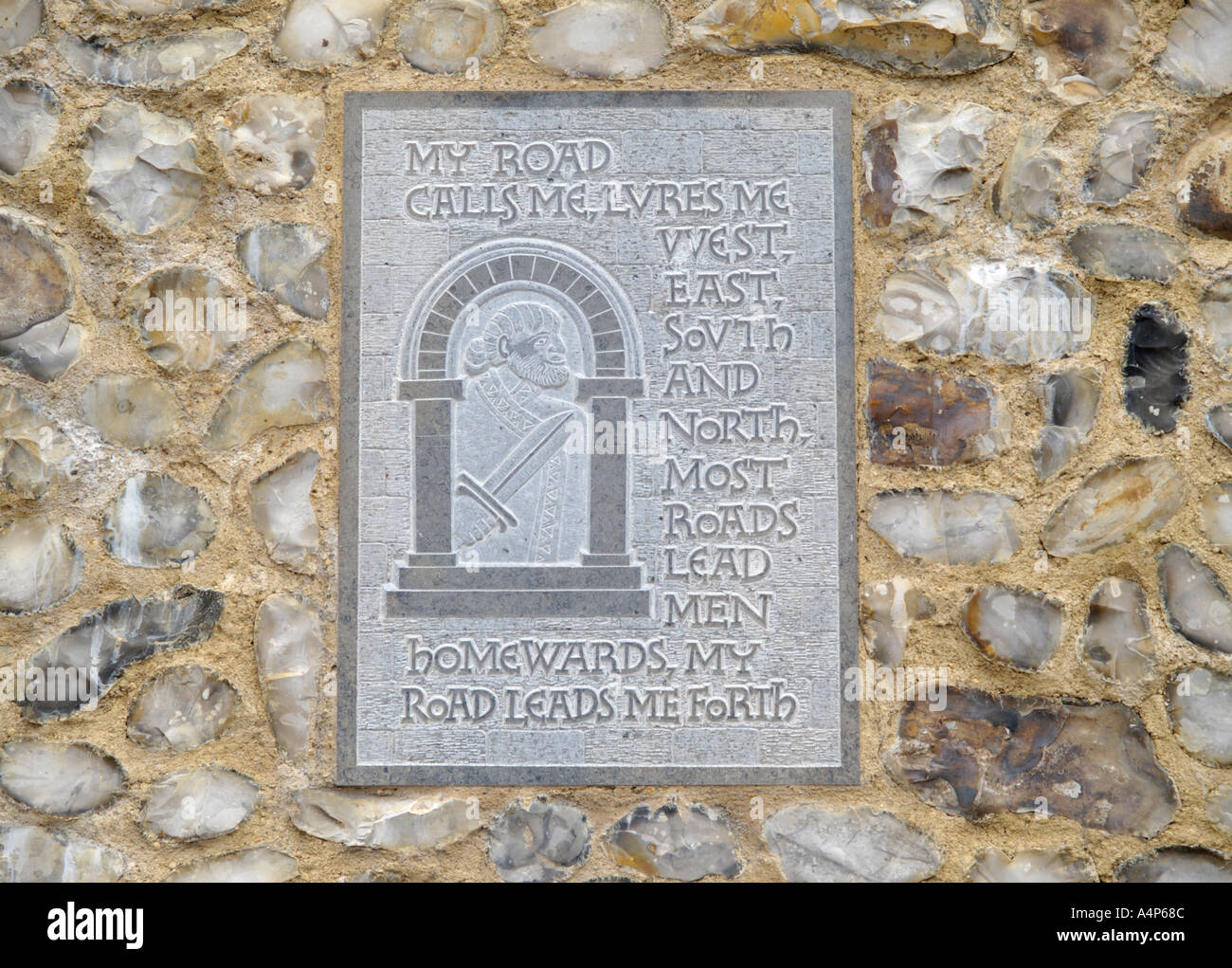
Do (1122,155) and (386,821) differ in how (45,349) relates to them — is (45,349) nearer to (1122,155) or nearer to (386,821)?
(386,821)

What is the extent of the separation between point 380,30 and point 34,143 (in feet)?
2.71

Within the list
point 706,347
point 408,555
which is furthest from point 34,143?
point 706,347

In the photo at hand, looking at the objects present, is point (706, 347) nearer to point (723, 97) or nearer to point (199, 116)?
point (723, 97)

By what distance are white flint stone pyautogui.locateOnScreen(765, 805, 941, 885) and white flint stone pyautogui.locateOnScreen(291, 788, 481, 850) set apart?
2.31ft

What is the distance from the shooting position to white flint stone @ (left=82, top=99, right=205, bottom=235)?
2279 mm

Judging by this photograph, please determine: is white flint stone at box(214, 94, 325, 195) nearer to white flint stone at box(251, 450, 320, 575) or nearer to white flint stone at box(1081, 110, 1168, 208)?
white flint stone at box(251, 450, 320, 575)

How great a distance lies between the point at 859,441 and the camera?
7.44 ft

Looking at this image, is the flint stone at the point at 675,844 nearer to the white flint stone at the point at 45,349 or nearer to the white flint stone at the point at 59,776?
the white flint stone at the point at 59,776

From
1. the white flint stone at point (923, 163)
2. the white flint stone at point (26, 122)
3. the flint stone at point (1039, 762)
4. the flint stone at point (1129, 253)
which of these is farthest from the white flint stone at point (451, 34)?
the flint stone at point (1039, 762)

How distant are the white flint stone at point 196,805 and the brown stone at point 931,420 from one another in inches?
64.4

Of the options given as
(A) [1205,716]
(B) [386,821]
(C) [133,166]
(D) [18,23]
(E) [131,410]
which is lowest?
(B) [386,821]

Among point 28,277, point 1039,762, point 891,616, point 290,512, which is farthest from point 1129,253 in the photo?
point 28,277

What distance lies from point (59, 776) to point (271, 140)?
1.52 metres

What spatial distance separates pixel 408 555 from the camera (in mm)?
2264
